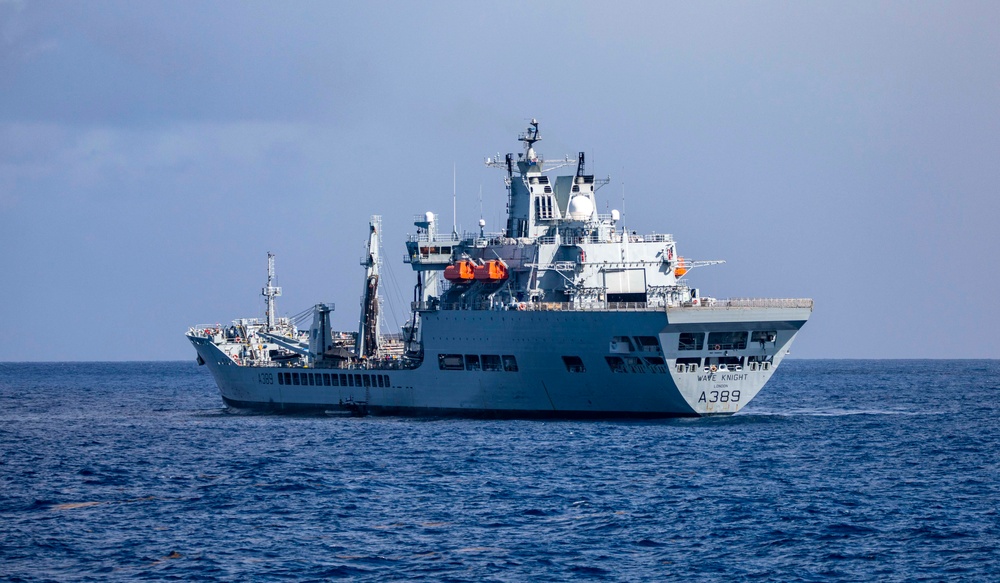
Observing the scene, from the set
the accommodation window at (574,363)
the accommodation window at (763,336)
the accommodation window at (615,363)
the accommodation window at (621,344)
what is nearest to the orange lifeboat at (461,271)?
the accommodation window at (574,363)

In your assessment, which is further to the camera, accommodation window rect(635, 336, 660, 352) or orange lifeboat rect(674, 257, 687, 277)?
orange lifeboat rect(674, 257, 687, 277)

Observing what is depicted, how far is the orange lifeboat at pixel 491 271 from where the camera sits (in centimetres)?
6206

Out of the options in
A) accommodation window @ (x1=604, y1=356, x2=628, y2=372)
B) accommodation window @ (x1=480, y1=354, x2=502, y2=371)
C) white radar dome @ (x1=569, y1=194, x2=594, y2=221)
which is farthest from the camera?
white radar dome @ (x1=569, y1=194, x2=594, y2=221)

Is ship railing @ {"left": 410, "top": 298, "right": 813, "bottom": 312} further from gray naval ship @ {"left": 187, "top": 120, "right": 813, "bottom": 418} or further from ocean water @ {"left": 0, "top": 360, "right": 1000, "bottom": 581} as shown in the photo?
ocean water @ {"left": 0, "top": 360, "right": 1000, "bottom": 581}

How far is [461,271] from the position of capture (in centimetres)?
6269

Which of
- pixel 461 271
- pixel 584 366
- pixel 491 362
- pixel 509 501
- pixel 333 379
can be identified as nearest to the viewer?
pixel 509 501

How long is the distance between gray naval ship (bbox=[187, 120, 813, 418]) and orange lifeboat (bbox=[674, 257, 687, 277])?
1.9 inches

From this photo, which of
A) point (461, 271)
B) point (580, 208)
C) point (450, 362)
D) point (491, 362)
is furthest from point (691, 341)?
point (461, 271)

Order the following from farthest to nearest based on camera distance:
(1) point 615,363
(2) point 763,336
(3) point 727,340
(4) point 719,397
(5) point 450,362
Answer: (5) point 450,362
(4) point 719,397
(2) point 763,336
(1) point 615,363
(3) point 727,340

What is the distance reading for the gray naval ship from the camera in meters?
54.9

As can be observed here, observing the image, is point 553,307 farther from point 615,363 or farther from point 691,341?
point 691,341

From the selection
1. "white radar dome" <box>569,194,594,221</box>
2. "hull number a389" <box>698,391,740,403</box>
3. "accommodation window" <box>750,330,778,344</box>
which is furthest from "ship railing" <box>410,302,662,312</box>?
"white radar dome" <box>569,194,594,221</box>

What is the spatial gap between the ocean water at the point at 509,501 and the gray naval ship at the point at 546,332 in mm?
1727

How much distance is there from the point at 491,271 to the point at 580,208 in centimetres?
536
